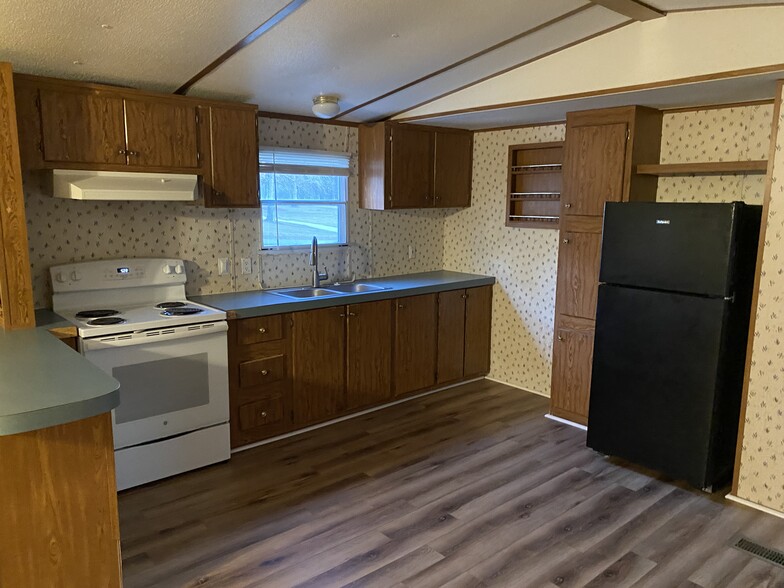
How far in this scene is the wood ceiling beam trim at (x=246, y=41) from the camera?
101 inches

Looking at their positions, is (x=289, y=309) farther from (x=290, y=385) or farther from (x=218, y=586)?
(x=218, y=586)

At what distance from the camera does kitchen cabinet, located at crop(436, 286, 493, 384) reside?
15.6ft

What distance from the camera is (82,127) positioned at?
3047 mm

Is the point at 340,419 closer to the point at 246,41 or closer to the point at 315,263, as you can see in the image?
the point at 315,263

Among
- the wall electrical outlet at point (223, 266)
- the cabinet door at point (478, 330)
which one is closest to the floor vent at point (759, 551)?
the cabinet door at point (478, 330)

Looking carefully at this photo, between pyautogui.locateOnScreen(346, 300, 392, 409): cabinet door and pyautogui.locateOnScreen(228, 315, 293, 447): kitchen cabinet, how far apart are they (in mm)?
511

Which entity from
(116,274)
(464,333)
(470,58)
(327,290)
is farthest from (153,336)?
(464,333)

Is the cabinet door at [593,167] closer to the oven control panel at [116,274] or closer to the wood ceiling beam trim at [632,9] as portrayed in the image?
the wood ceiling beam trim at [632,9]

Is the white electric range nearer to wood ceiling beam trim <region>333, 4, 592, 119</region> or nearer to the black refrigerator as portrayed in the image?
wood ceiling beam trim <region>333, 4, 592, 119</region>

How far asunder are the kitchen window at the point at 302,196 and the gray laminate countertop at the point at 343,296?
1.41 feet

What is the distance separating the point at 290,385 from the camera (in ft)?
12.5

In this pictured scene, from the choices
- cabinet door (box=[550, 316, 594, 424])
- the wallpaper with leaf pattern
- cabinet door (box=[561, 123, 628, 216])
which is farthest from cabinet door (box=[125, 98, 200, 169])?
the wallpaper with leaf pattern

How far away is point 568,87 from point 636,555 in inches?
101

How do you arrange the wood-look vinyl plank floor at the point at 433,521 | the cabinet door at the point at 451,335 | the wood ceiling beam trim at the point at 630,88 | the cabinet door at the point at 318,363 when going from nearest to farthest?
the wood-look vinyl plank floor at the point at 433,521 < the wood ceiling beam trim at the point at 630,88 < the cabinet door at the point at 318,363 < the cabinet door at the point at 451,335
